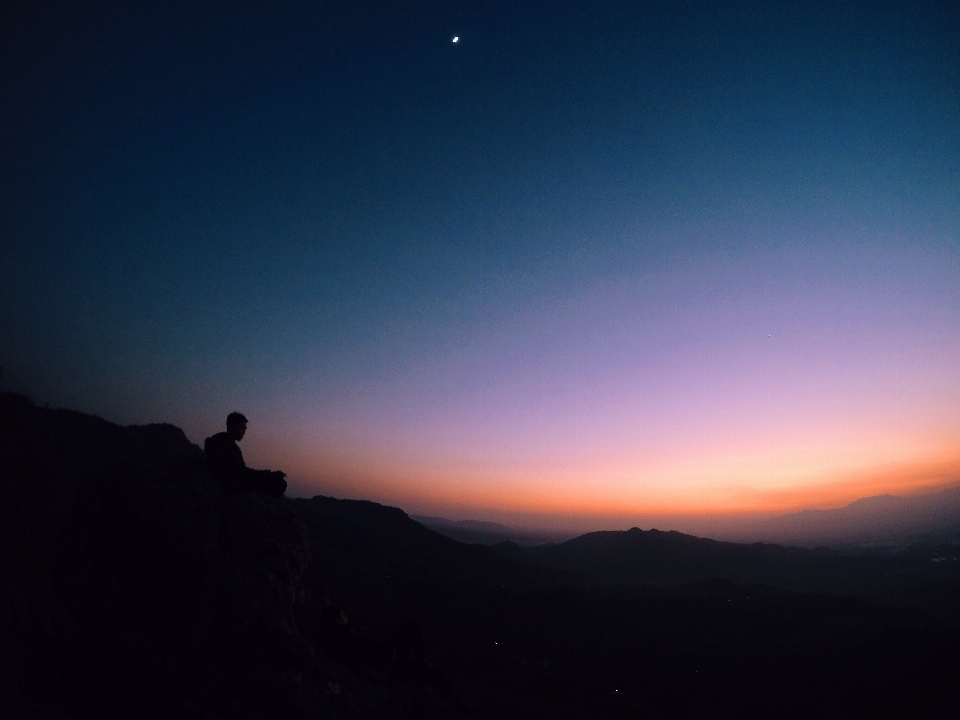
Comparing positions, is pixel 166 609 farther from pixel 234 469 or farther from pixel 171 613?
pixel 234 469

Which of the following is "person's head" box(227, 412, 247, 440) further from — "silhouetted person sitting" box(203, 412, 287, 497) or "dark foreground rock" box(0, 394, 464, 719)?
"dark foreground rock" box(0, 394, 464, 719)

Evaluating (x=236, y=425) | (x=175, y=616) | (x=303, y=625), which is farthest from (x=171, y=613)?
(x=236, y=425)

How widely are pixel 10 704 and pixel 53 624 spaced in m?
1.64

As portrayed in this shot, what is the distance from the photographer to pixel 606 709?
621 inches

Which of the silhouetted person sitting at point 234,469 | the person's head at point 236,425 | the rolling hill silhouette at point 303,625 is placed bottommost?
the rolling hill silhouette at point 303,625

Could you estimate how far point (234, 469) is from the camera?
945cm

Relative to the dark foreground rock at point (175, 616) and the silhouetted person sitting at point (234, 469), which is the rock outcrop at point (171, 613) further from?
the silhouetted person sitting at point (234, 469)

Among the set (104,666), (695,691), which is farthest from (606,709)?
(104,666)

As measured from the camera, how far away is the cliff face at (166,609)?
680cm

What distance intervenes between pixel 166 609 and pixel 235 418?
3.62m

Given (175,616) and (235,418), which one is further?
(235,418)

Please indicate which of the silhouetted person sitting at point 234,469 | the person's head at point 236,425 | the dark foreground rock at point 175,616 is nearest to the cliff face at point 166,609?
the dark foreground rock at point 175,616

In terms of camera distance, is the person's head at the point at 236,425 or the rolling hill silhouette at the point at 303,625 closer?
the rolling hill silhouette at the point at 303,625

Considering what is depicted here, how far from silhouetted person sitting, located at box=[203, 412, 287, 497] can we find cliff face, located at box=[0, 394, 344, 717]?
276mm
